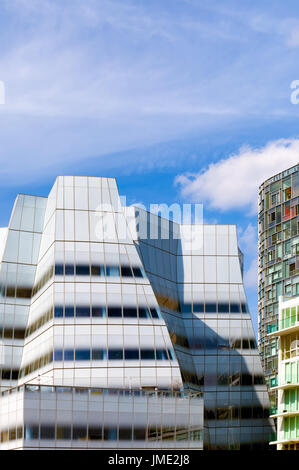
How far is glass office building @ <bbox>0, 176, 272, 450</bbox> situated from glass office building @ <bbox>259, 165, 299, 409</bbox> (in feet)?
68.6

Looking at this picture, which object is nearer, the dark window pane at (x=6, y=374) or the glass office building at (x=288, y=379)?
the glass office building at (x=288, y=379)

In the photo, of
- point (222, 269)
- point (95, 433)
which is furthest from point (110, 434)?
point (222, 269)

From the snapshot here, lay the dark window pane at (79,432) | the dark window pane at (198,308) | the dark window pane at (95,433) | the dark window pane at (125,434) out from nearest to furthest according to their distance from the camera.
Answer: the dark window pane at (79,432), the dark window pane at (95,433), the dark window pane at (125,434), the dark window pane at (198,308)

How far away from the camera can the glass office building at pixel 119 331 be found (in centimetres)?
9056

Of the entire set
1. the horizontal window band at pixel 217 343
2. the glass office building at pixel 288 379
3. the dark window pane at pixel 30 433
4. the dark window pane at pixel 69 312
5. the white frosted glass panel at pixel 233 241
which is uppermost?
the white frosted glass panel at pixel 233 241

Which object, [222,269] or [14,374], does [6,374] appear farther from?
[222,269]

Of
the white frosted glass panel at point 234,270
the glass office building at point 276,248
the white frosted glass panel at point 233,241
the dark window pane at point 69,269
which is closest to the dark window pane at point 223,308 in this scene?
the white frosted glass panel at point 234,270

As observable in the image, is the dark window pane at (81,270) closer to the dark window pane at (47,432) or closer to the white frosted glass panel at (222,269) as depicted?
the dark window pane at (47,432)

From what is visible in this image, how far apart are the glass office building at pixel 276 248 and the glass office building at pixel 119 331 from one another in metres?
20.9

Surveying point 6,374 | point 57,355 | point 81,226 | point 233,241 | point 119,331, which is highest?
point 233,241

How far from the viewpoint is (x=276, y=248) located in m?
149

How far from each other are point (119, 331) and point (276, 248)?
55.7 m

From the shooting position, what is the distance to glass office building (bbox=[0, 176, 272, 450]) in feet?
297
